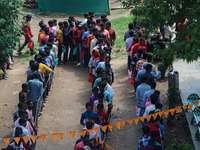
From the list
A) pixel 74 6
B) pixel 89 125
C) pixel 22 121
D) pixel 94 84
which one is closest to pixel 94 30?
pixel 94 84

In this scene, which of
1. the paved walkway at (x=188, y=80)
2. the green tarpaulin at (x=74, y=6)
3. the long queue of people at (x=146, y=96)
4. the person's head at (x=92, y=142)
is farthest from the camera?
the green tarpaulin at (x=74, y=6)

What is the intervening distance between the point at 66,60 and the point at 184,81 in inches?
A: 226

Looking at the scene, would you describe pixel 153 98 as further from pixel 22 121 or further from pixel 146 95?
pixel 22 121

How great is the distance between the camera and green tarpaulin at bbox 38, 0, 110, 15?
26.0 m

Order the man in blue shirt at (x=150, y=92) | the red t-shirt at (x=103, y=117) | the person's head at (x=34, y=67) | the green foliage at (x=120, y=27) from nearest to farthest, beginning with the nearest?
the red t-shirt at (x=103, y=117) < the man in blue shirt at (x=150, y=92) < the person's head at (x=34, y=67) < the green foliage at (x=120, y=27)

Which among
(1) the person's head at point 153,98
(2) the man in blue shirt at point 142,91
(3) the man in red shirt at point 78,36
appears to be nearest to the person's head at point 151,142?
(1) the person's head at point 153,98

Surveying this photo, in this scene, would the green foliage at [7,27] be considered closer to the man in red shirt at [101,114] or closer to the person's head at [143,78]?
the man in red shirt at [101,114]

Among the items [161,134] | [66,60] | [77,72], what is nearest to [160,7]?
[161,134]

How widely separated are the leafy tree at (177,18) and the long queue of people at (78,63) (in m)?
2.11

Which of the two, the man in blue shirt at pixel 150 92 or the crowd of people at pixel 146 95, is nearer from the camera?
the crowd of people at pixel 146 95

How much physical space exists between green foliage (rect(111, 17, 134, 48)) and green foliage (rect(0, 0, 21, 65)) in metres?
6.38

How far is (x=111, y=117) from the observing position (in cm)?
1180

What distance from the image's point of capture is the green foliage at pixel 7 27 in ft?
43.0

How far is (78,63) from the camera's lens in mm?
17250
